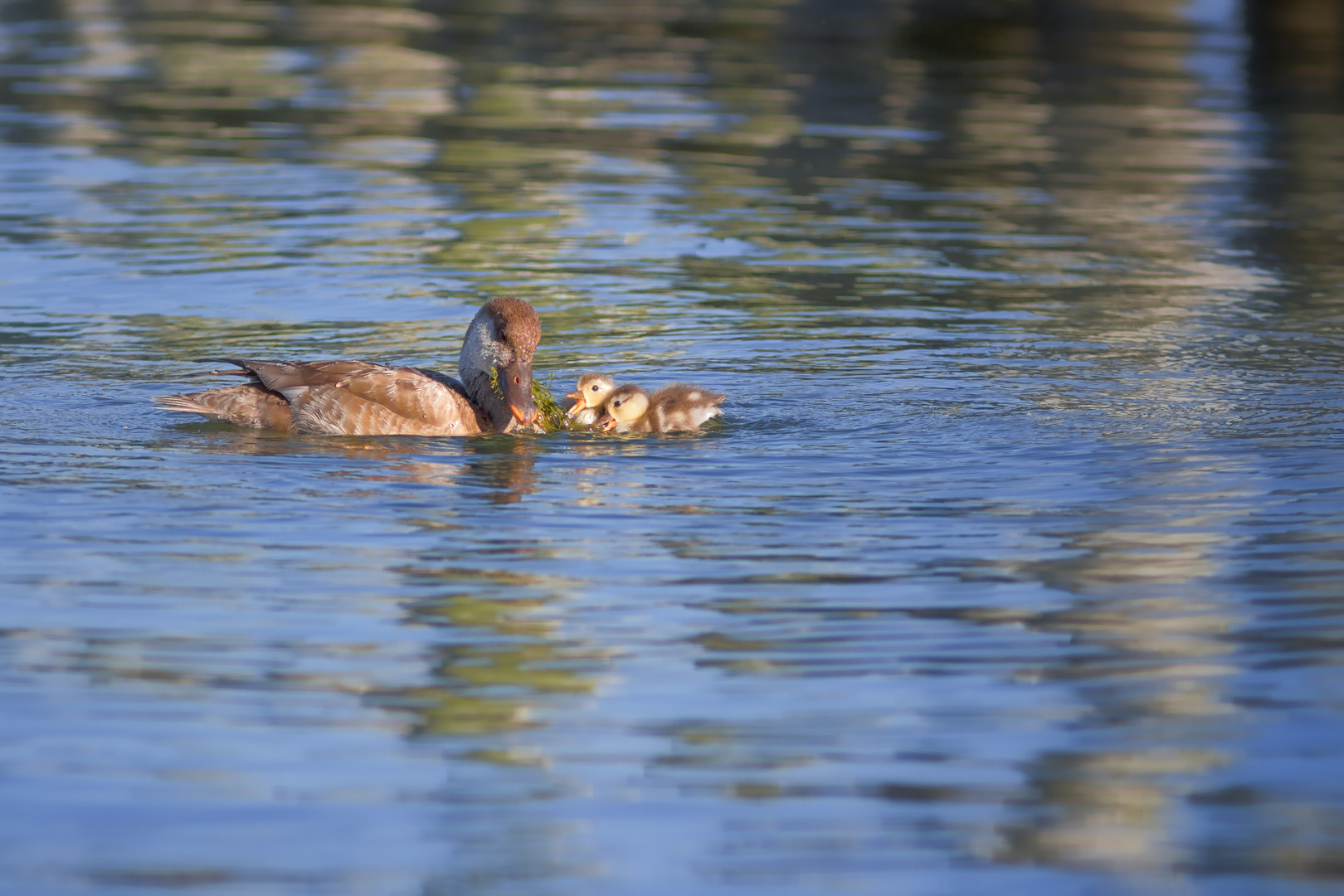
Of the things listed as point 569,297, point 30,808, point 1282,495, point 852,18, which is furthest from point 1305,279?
point 852,18

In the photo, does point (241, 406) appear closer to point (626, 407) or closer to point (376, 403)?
point (376, 403)

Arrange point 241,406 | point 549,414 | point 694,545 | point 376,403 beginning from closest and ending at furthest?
1. point 694,545
2. point 376,403
3. point 241,406
4. point 549,414

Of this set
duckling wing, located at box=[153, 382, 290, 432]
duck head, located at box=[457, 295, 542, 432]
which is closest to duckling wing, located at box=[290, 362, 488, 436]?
duckling wing, located at box=[153, 382, 290, 432]

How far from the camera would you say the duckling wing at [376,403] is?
10.3 meters

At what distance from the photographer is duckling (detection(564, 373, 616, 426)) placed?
421 inches

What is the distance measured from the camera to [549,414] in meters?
11.0

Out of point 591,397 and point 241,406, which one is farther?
point 591,397

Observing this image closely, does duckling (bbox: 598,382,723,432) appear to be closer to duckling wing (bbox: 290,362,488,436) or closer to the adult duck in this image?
the adult duck

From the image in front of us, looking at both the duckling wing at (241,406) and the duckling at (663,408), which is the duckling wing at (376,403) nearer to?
the duckling wing at (241,406)

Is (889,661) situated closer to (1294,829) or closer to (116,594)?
(1294,829)

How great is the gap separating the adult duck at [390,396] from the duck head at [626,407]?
43 centimetres

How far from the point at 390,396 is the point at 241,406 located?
2.84ft

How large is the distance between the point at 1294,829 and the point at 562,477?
4810mm

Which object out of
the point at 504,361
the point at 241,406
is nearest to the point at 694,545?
the point at 504,361
